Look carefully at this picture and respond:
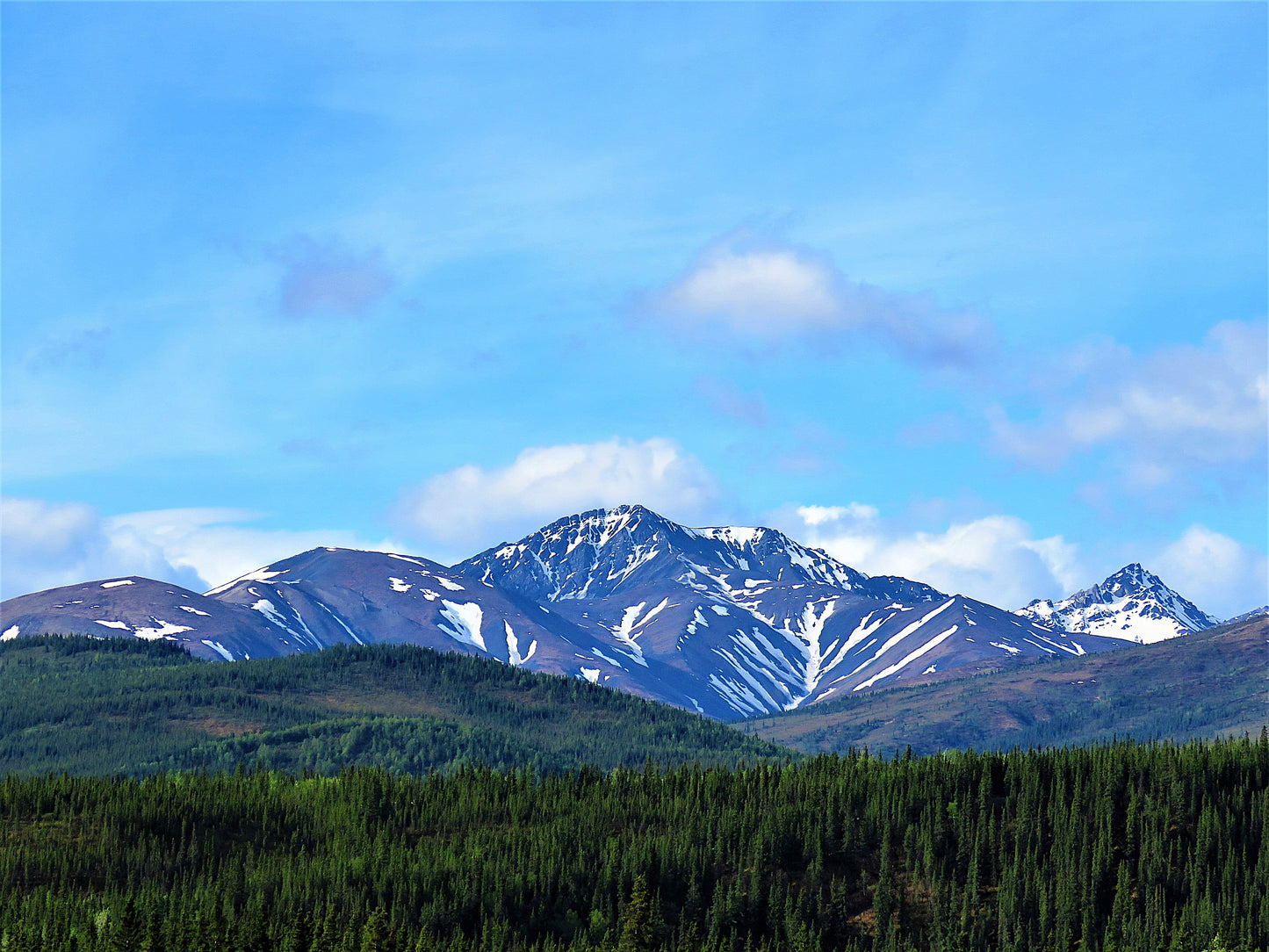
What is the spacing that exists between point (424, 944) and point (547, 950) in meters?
23.1

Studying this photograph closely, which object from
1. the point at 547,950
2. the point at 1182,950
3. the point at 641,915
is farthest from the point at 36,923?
the point at 1182,950

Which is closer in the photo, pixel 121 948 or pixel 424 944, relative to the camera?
pixel 121 948

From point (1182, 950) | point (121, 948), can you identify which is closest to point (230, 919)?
point (121, 948)

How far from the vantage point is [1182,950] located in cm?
19900

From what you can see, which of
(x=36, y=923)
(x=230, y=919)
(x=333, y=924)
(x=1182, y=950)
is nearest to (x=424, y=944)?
(x=333, y=924)

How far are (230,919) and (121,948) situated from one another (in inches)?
1252

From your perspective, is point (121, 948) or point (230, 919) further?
point (230, 919)

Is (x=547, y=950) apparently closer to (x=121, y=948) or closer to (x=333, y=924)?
(x=333, y=924)

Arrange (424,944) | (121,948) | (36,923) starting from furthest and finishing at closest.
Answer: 1. (36,923)
2. (424,944)
3. (121,948)

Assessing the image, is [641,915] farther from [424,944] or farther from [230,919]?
[230,919]

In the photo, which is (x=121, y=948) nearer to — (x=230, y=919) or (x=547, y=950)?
(x=230, y=919)

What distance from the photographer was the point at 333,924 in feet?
622

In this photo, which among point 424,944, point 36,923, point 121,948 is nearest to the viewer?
point 121,948

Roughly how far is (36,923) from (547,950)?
66.8m
